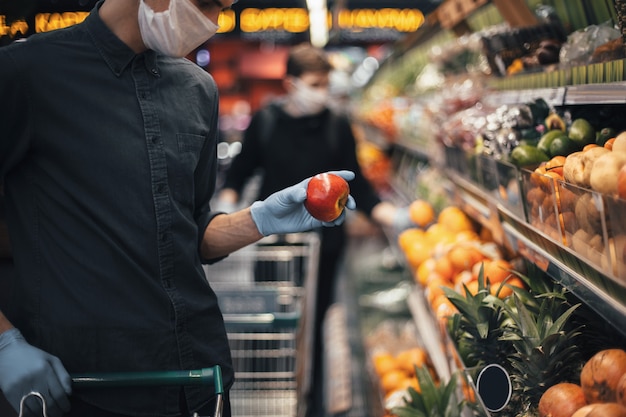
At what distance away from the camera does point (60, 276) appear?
5.45ft

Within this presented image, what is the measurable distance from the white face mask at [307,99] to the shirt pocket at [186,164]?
246cm

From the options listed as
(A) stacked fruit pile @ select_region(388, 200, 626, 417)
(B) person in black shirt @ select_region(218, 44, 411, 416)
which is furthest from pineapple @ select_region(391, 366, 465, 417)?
(B) person in black shirt @ select_region(218, 44, 411, 416)

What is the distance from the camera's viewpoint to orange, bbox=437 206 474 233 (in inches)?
126

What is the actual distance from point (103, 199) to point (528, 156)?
1.13 metres

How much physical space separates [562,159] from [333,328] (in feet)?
12.6

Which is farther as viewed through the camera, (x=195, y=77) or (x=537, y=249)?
(x=195, y=77)

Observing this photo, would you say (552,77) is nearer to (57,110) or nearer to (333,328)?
(57,110)

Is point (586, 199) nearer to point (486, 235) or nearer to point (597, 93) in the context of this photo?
point (597, 93)

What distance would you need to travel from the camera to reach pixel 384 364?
11.6 ft

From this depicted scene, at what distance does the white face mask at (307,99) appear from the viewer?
13.9ft

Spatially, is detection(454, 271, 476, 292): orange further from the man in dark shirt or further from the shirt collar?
the shirt collar

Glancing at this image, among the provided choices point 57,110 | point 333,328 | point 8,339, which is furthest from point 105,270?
point 333,328

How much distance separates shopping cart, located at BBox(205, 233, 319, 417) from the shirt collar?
51.4 inches

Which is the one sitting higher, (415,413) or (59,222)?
(59,222)
